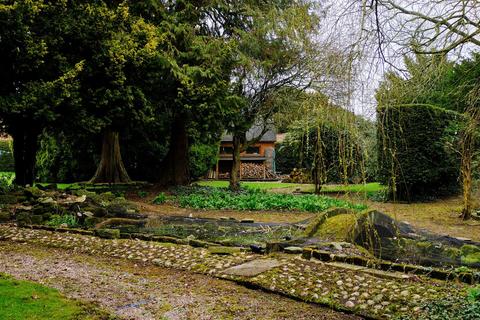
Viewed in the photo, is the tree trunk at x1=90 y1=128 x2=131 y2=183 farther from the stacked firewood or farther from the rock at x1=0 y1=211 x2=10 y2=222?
the stacked firewood

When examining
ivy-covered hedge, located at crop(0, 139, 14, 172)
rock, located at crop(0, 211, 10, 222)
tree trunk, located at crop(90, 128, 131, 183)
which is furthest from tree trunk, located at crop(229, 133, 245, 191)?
ivy-covered hedge, located at crop(0, 139, 14, 172)

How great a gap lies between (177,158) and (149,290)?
1265 cm

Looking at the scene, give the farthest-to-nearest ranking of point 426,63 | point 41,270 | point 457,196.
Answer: point 457,196
point 41,270
point 426,63

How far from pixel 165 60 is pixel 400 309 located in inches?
463

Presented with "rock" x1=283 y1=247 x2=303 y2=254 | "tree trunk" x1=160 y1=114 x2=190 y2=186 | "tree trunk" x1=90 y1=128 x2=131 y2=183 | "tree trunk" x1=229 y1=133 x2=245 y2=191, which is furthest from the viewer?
"tree trunk" x1=90 y1=128 x2=131 y2=183

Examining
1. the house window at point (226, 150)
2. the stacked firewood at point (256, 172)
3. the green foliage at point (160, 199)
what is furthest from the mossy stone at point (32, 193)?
the house window at point (226, 150)

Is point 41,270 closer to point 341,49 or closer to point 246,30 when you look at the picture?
point 341,49

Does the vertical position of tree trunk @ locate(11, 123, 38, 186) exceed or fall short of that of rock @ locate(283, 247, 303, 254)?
it exceeds it

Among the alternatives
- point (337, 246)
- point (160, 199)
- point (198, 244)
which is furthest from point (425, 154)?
Result: point (198, 244)

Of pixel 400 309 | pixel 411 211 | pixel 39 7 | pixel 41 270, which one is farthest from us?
pixel 411 211

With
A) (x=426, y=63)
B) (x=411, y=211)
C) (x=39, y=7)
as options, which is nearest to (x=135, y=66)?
(x=39, y=7)

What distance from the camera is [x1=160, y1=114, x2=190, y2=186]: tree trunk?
17078 millimetres

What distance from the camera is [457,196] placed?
15.3m

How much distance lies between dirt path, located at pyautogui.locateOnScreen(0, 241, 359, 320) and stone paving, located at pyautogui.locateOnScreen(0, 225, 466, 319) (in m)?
0.19
